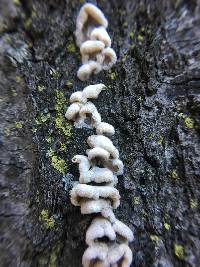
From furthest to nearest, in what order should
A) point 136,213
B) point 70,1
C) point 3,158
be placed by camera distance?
1. point 70,1
2. point 136,213
3. point 3,158

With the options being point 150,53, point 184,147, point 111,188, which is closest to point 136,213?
point 111,188

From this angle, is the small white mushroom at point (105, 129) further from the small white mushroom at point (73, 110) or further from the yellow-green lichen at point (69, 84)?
the yellow-green lichen at point (69, 84)

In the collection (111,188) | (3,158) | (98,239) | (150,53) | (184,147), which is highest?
(150,53)

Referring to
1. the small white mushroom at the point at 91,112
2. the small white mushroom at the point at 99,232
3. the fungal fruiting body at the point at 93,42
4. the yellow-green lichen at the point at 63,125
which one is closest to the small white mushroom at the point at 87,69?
the fungal fruiting body at the point at 93,42

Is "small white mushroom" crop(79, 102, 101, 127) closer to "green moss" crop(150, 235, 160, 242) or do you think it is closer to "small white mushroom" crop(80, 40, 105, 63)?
"small white mushroom" crop(80, 40, 105, 63)

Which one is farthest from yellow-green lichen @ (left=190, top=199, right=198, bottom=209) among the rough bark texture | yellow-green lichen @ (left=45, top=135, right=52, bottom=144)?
yellow-green lichen @ (left=45, top=135, right=52, bottom=144)

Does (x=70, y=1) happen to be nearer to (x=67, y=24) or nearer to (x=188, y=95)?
(x=67, y=24)

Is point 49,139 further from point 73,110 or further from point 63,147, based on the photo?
point 73,110
